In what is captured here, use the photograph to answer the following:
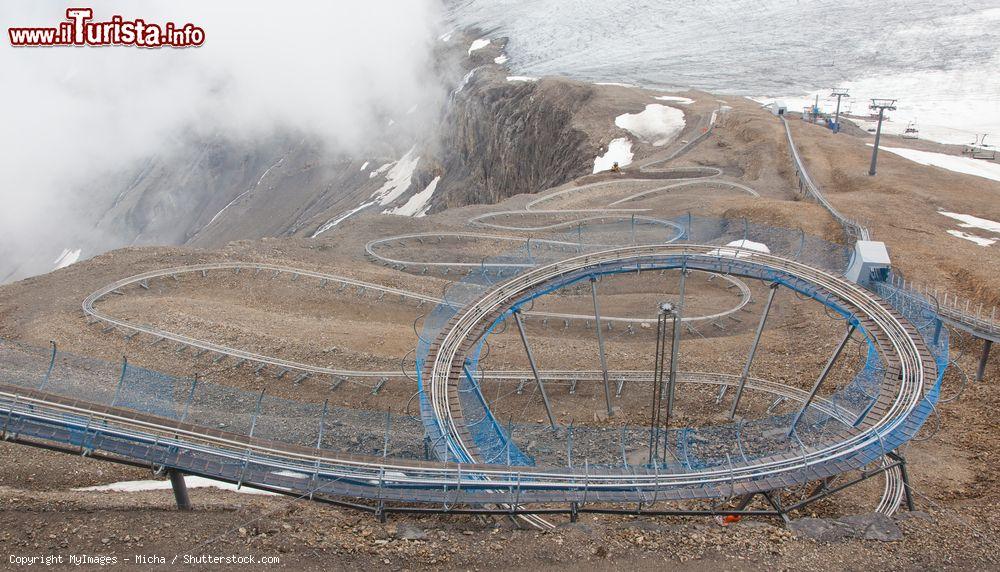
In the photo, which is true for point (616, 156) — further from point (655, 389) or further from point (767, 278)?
point (655, 389)

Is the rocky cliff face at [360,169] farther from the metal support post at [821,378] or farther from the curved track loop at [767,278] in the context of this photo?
the metal support post at [821,378]

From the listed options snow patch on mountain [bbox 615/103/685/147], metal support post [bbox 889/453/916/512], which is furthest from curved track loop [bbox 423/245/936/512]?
A: snow patch on mountain [bbox 615/103/685/147]

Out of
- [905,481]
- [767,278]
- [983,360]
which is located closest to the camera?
[905,481]

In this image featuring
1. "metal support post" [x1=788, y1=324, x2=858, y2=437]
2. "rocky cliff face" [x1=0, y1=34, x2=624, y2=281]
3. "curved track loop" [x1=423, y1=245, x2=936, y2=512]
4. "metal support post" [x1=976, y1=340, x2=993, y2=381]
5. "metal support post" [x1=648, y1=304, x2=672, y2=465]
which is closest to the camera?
"curved track loop" [x1=423, y1=245, x2=936, y2=512]

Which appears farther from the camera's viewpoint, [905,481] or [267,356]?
[267,356]

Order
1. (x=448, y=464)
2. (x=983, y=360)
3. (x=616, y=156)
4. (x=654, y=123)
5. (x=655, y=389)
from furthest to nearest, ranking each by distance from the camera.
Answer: (x=654, y=123) → (x=616, y=156) → (x=983, y=360) → (x=655, y=389) → (x=448, y=464)

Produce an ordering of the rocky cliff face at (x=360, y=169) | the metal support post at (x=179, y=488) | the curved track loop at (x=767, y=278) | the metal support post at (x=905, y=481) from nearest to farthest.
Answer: the metal support post at (x=179, y=488) < the curved track loop at (x=767, y=278) < the metal support post at (x=905, y=481) < the rocky cliff face at (x=360, y=169)

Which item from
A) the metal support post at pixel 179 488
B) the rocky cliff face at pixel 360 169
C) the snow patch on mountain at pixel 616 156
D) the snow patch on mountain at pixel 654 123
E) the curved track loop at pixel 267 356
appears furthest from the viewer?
the rocky cliff face at pixel 360 169

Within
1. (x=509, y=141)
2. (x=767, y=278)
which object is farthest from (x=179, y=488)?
(x=509, y=141)

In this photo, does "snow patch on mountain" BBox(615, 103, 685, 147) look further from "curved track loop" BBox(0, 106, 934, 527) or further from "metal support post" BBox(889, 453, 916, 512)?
"metal support post" BBox(889, 453, 916, 512)

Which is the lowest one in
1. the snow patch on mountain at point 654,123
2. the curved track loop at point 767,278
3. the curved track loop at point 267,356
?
the curved track loop at point 267,356

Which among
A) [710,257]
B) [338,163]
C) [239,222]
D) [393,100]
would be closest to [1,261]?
[239,222]

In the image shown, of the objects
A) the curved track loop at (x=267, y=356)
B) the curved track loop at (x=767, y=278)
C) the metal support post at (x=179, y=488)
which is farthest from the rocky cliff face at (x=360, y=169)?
the metal support post at (x=179, y=488)
